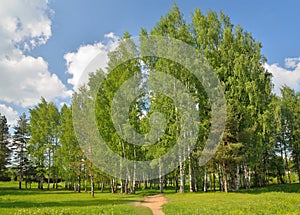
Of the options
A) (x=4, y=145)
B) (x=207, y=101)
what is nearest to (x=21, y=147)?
(x=4, y=145)

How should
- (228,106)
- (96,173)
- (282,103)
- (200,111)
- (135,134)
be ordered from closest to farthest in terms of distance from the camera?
(228,106), (200,111), (135,134), (96,173), (282,103)

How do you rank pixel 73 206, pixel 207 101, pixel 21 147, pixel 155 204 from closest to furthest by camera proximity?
pixel 73 206 < pixel 155 204 < pixel 207 101 < pixel 21 147

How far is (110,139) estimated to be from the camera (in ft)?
123

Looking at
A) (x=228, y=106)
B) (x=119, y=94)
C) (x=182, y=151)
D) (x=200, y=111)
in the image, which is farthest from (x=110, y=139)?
(x=228, y=106)

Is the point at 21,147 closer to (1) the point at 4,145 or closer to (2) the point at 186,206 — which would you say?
(1) the point at 4,145

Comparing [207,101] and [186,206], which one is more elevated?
[207,101]

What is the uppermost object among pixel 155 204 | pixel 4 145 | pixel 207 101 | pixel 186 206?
pixel 207 101

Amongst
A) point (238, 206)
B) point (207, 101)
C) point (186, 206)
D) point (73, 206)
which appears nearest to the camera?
point (238, 206)

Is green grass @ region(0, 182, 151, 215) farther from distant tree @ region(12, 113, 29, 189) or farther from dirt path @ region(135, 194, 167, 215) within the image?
distant tree @ region(12, 113, 29, 189)

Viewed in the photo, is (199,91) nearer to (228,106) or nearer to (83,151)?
(228,106)

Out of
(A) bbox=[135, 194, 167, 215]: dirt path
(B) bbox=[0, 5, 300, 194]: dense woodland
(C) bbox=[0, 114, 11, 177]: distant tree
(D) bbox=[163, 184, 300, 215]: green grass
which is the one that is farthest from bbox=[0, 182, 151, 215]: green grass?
(C) bbox=[0, 114, 11, 177]: distant tree

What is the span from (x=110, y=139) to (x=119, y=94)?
586cm

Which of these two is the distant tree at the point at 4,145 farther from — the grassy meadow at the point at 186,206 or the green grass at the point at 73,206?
the grassy meadow at the point at 186,206

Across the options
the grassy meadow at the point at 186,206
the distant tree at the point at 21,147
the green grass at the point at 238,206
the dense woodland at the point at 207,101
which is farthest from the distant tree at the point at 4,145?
the green grass at the point at 238,206
